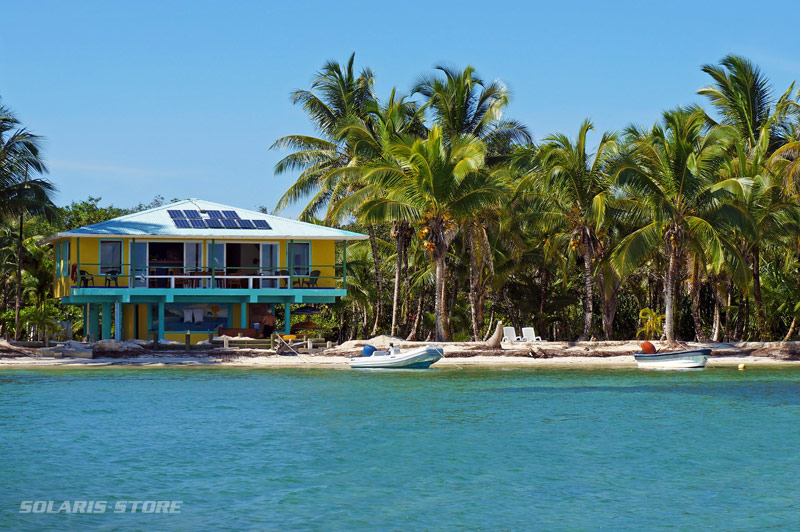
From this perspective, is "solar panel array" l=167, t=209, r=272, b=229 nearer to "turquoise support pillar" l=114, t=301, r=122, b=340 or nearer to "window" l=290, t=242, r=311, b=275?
"window" l=290, t=242, r=311, b=275

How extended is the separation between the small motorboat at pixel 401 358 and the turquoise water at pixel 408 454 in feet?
14.8

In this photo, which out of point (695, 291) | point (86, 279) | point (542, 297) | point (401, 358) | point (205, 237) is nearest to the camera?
point (401, 358)

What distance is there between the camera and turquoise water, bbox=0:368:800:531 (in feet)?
37.3

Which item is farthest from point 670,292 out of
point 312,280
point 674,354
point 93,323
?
point 93,323

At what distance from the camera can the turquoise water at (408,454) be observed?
37.3 ft

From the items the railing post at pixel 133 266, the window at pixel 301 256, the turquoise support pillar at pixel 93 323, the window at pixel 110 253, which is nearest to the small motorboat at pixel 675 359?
the window at pixel 301 256

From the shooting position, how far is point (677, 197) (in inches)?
1260

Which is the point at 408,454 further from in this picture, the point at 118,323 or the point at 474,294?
the point at 118,323

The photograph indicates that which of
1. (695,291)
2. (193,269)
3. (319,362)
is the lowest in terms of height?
(319,362)

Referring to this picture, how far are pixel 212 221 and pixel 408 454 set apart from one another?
21.9 m

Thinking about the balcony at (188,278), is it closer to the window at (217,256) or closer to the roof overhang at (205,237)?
the window at (217,256)

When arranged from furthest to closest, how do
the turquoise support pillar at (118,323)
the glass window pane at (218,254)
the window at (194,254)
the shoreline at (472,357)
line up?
the glass window pane at (218,254)
the window at (194,254)
the turquoise support pillar at (118,323)
the shoreline at (472,357)

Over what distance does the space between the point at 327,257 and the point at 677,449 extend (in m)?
21.9

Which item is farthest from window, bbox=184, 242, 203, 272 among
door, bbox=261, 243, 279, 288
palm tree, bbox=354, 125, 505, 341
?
palm tree, bbox=354, 125, 505, 341
